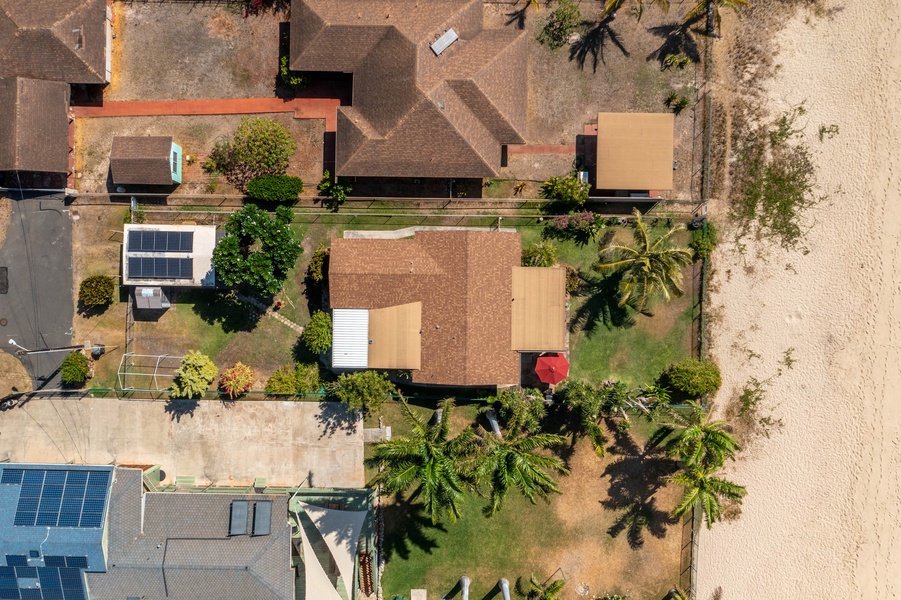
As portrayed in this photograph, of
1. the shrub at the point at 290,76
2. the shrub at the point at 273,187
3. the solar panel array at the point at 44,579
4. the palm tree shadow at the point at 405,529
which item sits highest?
the shrub at the point at 290,76

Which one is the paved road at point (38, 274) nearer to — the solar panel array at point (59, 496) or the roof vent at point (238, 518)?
the solar panel array at point (59, 496)

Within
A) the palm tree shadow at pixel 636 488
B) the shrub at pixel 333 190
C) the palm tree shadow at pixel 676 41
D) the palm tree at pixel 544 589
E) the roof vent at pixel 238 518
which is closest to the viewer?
the roof vent at pixel 238 518

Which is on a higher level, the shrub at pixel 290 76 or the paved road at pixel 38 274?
the shrub at pixel 290 76

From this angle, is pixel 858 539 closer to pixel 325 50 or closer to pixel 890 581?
pixel 890 581

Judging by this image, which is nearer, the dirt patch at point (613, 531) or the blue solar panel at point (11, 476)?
the blue solar panel at point (11, 476)

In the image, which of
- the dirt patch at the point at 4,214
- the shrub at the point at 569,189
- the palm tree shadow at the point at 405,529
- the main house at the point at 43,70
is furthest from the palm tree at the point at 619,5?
the dirt patch at the point at 4,214

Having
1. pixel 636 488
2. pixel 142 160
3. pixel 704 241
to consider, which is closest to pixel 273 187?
pixel 142 160

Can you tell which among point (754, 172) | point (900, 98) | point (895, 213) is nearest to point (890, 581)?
point (895, 213)
